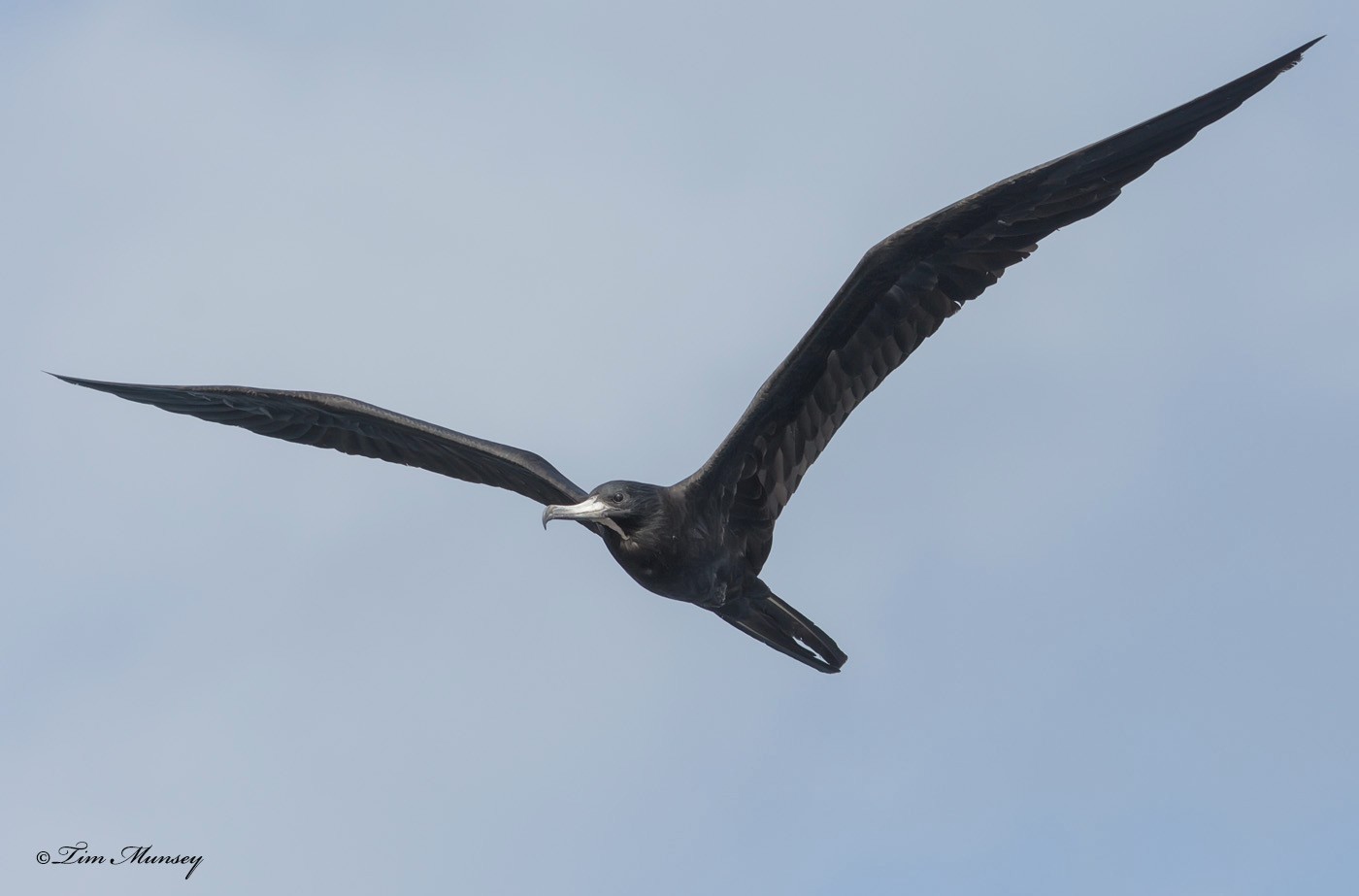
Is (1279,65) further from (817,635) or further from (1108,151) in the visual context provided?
(817,635)

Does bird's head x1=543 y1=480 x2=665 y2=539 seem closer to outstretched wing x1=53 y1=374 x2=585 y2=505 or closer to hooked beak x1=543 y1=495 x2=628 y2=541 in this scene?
hooked beak x1=543 y1=495 x2=628 y2=541

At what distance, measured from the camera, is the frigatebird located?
12250 millimetres

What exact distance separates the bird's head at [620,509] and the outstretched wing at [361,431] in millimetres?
937

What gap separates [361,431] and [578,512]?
117 inches

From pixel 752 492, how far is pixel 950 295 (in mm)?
2065

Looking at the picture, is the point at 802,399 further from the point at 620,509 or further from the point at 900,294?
the point at 620,509

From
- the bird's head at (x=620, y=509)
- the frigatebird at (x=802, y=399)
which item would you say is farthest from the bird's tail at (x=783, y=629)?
the bird's head at (x=620, y=509)

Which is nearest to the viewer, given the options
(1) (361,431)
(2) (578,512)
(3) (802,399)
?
(2) (578,512)

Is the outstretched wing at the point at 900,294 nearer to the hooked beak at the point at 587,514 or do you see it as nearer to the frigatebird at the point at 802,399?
the frigatebird at the point at 802,399

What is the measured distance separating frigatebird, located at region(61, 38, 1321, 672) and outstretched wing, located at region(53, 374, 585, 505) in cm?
2

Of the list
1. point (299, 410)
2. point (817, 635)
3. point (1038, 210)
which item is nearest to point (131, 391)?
point (299, 410)

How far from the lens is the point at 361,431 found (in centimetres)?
1510

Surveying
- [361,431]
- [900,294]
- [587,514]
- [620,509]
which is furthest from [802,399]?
[361,431]

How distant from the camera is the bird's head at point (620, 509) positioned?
12891 mm
